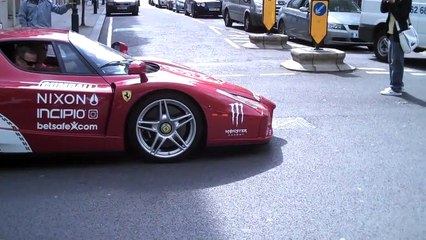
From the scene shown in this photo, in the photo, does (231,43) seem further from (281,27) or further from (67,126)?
(67,126)

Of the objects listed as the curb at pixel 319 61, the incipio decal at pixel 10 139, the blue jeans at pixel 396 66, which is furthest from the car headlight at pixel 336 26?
the incipio decal at pixel 10 139

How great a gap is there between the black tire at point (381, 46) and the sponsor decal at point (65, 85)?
9.18 meters

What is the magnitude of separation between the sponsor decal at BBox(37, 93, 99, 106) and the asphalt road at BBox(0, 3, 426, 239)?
25.1 inches

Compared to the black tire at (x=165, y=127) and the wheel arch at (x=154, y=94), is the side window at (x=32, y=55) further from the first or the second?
the black tire at (x=165, y=127)

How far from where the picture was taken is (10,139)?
17.2ft

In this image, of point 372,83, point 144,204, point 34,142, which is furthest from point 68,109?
point 372,83

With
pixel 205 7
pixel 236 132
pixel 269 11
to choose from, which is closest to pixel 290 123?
pixel 236 132

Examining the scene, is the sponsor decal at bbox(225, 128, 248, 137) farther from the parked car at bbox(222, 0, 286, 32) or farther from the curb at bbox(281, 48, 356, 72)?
the parked car at bbox(222, 0, 286, 32)

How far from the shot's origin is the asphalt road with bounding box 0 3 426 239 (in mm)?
4043

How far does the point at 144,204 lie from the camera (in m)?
4.50

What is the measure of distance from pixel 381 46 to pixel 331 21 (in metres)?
2.65

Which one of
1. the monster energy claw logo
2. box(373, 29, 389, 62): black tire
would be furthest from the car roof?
box(373, 29, 389, 62): black tire

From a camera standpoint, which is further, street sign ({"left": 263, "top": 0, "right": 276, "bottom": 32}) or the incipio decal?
street sign ({"left": 263, "top": 0, "right": 276, "bottom": 32})

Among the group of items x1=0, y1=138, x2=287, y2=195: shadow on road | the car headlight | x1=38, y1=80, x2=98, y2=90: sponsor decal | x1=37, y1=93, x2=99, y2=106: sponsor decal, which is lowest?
x1=0, y1=138, x2=287, y2=195: shadow on road
